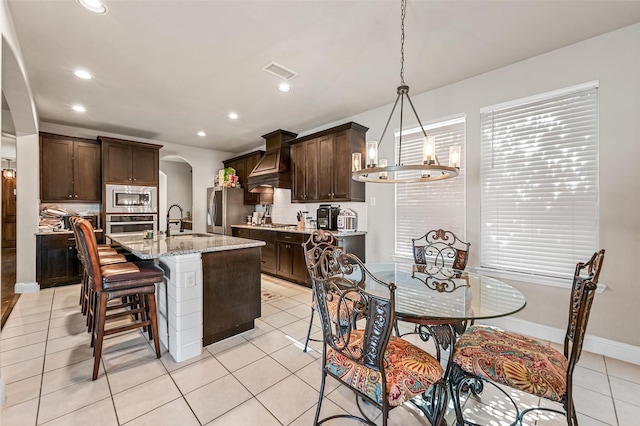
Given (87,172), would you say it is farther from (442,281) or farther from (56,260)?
(442,281)

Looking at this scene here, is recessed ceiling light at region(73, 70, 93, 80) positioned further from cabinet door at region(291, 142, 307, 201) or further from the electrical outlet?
cabinet door at region(291, 142, 307, 201)

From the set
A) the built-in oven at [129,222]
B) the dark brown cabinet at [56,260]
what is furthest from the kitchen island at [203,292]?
the built-in oven at [129,222]

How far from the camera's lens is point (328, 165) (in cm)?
445

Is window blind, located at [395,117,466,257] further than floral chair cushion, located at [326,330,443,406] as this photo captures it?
Yes

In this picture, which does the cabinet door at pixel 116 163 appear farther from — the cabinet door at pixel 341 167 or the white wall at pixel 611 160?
the white wall at pixel 611 160

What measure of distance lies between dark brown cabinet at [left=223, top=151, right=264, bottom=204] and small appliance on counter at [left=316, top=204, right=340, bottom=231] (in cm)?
184

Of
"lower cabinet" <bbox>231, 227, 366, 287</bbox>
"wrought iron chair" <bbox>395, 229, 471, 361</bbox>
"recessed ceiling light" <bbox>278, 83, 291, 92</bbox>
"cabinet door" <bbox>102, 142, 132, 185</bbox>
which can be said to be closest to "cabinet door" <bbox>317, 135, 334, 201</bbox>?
"lower cabinet" <bbox>231, 227, 366, 287</bbox>

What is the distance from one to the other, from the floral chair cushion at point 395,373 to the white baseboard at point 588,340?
2.05 metres

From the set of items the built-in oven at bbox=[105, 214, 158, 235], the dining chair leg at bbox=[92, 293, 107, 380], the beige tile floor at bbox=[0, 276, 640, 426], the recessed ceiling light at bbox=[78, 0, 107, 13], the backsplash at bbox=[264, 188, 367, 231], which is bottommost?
the beige tile floor at bbox=[0, 276, 640, 426]

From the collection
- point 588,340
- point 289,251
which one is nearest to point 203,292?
point 289,251

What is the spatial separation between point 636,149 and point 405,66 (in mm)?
2073

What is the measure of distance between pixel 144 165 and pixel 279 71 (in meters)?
3.70

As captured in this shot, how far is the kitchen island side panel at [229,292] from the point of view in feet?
8.32

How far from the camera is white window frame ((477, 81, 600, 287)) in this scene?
2514 millimetres
